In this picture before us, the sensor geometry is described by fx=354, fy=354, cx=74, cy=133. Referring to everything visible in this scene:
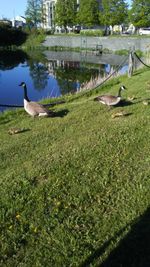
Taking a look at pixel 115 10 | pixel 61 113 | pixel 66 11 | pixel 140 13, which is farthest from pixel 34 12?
pixel 61 113

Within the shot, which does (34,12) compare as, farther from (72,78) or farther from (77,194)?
(77,194)

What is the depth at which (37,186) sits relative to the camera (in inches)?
239

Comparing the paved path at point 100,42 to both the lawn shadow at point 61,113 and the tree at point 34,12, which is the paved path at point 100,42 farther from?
the lawn shadow at point 61,113

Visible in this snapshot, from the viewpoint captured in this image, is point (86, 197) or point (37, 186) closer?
point (86, 197)

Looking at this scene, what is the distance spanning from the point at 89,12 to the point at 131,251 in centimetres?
7226

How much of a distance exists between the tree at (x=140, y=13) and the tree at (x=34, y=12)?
42.4 m

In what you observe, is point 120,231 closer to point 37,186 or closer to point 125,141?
point 37,186

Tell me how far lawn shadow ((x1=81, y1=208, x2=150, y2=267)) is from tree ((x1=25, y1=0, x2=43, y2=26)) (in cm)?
9414

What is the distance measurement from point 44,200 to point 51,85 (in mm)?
21813

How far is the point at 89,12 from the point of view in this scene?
71.9 m

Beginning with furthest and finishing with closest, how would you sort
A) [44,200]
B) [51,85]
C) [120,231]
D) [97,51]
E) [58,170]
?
[97,51] < [51,85] < [58,170] < [44,200] < [120,231]

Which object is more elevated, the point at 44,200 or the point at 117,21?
the point at 117,21

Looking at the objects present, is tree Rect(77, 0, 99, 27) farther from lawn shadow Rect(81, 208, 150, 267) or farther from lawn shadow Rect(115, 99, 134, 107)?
lawn shadow Rect(81, 208, 150, 267)

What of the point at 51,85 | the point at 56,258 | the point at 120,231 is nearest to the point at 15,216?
the point at 56,258
